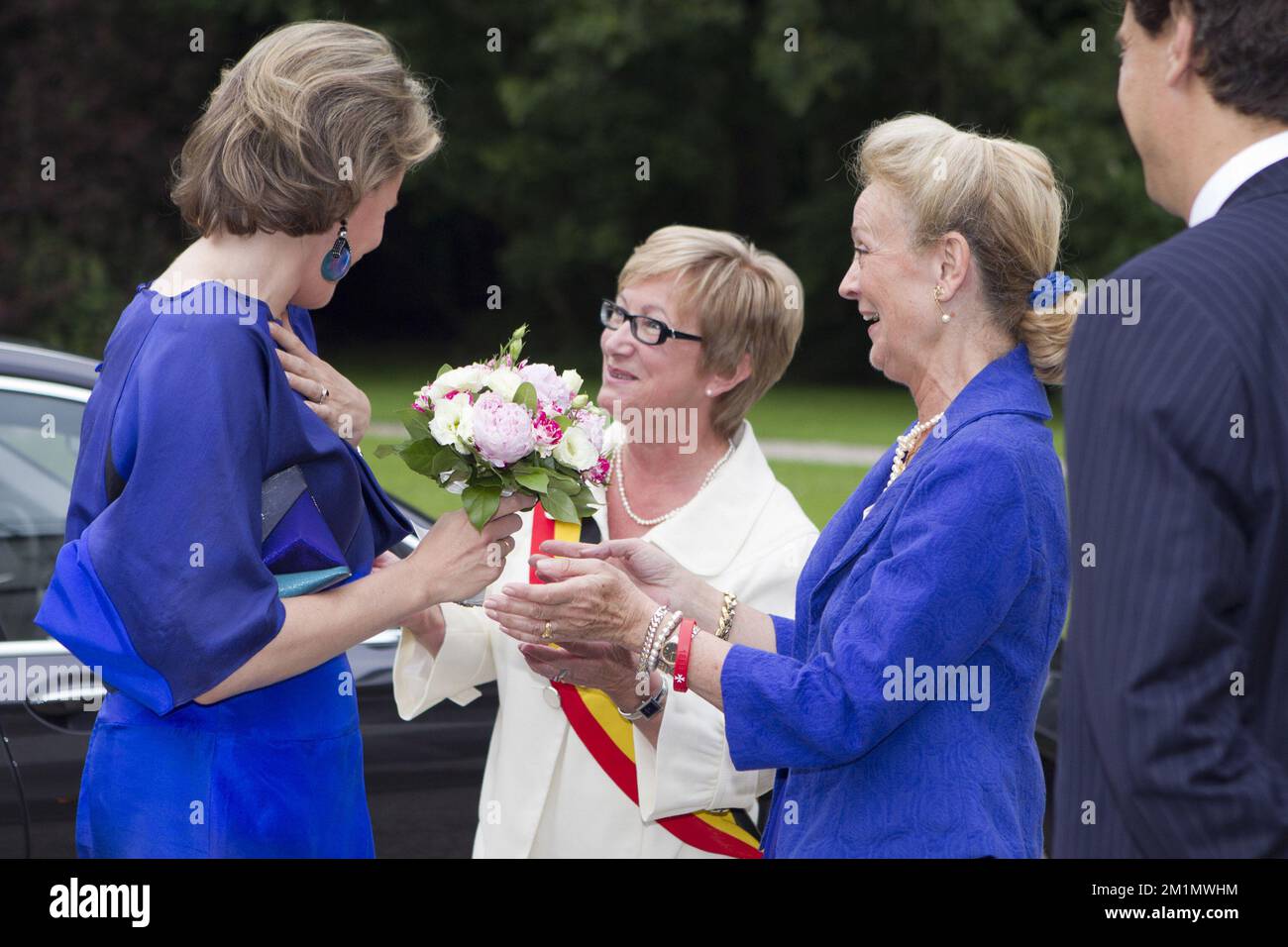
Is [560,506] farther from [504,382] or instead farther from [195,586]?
[195,586]

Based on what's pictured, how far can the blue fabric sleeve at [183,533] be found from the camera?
2.16m

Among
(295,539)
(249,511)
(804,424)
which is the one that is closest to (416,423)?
(295,539)

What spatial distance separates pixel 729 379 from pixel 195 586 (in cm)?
171

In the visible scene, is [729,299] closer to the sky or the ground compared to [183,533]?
closer to the sky

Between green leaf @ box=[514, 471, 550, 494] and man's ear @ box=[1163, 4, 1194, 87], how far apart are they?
132 centimetres

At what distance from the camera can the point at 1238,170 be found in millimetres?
1657

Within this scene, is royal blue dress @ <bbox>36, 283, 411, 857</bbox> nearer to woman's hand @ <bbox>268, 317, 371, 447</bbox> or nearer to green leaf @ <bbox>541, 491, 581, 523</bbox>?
woman's hand @ <bbox>268, 317, 371, 447</bbox>

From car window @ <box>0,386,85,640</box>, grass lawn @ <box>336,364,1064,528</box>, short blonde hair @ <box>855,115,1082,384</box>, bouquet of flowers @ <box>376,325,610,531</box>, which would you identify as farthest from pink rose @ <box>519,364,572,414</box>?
grass lawn @ <box>336,364,1064,528</box>

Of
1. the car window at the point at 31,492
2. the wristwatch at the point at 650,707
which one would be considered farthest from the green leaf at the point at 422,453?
the car window at the point at 31,492

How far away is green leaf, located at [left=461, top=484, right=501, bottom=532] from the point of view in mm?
2570

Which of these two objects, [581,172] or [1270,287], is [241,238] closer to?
[1270,287]

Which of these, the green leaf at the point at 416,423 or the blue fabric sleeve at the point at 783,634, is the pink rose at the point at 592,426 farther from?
the blue fabric sleeve at the point at 783,634

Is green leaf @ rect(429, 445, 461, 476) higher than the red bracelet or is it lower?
higher

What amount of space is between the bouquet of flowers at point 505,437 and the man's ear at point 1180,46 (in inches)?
50.5
